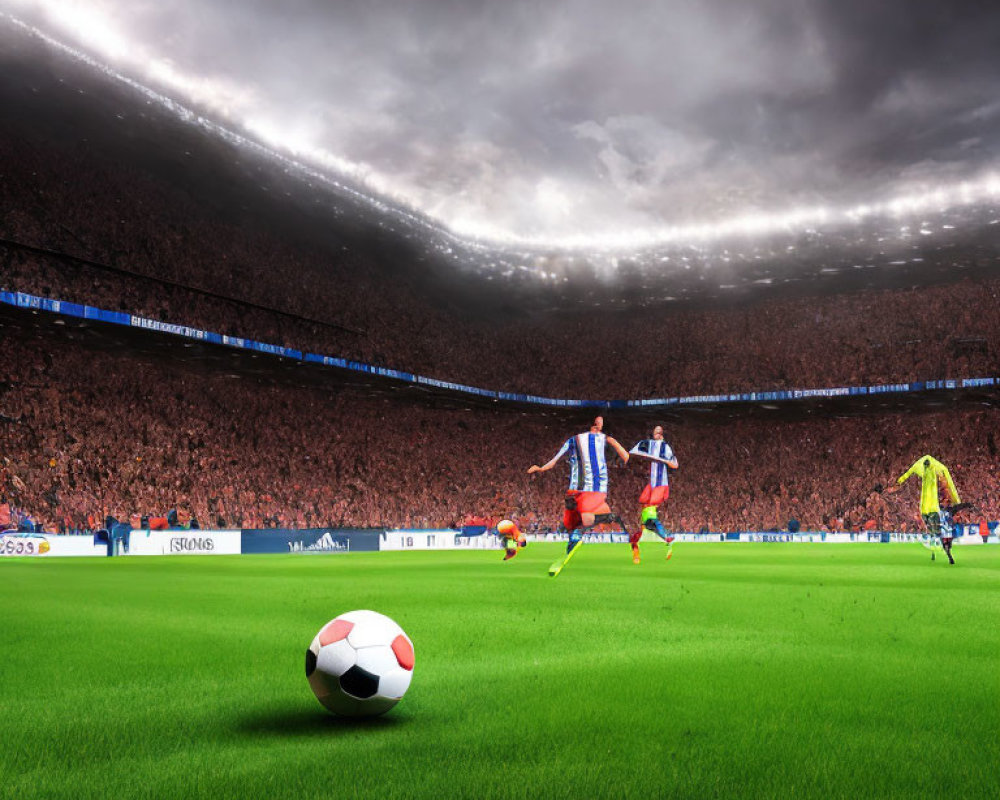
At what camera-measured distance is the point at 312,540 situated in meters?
27.9

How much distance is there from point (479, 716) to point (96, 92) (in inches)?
1307

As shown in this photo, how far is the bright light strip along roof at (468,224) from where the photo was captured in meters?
33.1

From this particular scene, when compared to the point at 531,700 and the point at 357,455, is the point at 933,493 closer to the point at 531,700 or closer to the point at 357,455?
the point at 531,700

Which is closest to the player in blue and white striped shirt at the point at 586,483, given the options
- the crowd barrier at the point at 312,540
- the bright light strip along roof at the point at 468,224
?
the crowd barrier at the point at 312,540

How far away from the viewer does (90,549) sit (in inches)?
941

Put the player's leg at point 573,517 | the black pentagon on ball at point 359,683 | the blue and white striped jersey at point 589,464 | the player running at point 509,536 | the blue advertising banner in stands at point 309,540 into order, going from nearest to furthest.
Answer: the black pentagon on ball at point 359,683 < the player's leg at point 573,517 < the blue and white striped jersey at point 589,464 < the player running at point 509,536 < the blue advertising banner in stands at point 309,540

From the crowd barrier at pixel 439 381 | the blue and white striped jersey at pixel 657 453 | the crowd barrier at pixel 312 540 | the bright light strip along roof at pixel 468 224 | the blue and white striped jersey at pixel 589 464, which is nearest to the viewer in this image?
the blue and white striped jersey at pixel 589 464

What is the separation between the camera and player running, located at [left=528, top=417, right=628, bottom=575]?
13.2 metres

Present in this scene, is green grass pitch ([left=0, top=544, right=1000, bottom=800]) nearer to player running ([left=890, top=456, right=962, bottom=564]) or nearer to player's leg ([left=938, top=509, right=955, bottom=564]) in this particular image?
player running ([left=890, top=456, right=962, bottom=564])

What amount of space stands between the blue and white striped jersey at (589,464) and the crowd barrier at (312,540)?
15.6 m

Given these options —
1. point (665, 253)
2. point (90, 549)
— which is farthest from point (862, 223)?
point (90, 549)

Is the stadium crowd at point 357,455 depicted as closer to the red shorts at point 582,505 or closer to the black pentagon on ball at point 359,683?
the red shorts at point 582,505

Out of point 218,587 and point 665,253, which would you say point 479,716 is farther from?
point 665,253

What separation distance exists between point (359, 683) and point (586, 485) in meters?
9.24
